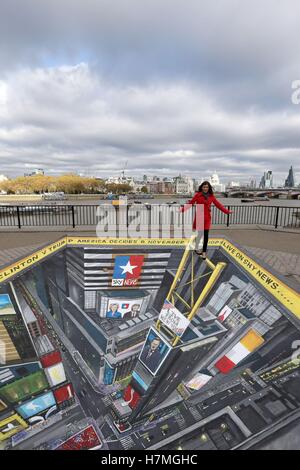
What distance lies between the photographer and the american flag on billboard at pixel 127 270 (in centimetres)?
498

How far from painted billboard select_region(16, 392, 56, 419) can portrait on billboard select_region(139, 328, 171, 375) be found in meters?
1.59

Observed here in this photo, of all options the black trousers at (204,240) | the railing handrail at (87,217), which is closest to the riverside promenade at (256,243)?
the railing handrail at (87,217)

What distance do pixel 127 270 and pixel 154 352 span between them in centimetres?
164

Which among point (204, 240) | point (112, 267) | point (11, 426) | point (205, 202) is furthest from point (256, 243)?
point (11, 426)

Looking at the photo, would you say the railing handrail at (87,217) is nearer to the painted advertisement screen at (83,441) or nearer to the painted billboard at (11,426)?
the painted billboard at (11,426)

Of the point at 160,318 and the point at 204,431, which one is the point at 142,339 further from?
the point at 204,431

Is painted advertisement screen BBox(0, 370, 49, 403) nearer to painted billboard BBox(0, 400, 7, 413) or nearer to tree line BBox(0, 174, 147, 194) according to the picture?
painted billboard BBox(0, 400, 7, 413)

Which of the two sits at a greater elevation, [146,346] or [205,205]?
[205,205]

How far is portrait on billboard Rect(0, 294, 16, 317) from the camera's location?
12.7 ft

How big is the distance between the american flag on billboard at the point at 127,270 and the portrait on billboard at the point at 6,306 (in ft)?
5.96

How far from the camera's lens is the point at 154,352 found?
435 centimetres

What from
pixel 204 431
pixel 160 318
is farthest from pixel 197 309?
pixel 204 431

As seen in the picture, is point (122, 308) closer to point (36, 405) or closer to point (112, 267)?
point (112, 267)
